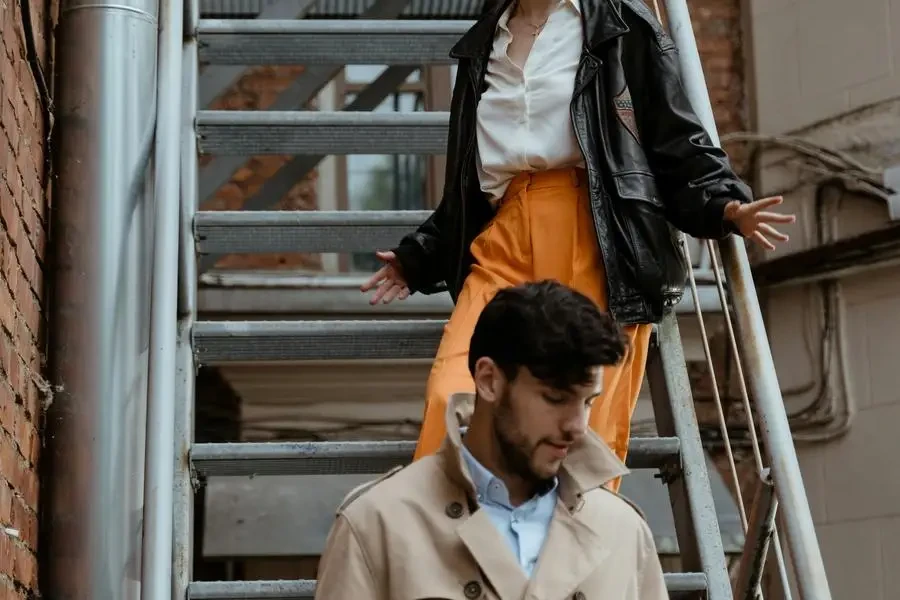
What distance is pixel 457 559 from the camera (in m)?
1.95

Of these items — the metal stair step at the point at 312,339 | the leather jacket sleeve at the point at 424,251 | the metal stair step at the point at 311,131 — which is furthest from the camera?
the metal stair step at the point at 311,131

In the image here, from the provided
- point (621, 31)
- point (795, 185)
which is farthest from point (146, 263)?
point (795, 185)

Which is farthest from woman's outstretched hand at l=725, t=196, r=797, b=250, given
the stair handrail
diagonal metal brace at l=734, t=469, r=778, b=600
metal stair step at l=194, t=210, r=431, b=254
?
metal stair step at l=194, t=210, r=431, b=254

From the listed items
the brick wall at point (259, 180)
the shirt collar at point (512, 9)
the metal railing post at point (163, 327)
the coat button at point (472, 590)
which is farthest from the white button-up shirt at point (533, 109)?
the brick wall at point (259, 180)

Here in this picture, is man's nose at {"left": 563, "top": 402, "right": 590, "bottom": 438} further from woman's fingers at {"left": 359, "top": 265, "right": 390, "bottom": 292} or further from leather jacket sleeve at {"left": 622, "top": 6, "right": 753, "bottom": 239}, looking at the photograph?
woman's fingers at {"left": 359, "top": 265, "right": 390, "bottom": 292}

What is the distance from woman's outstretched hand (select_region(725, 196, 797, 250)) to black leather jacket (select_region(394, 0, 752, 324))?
0.03m

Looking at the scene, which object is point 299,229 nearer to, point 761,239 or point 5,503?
point 5,503

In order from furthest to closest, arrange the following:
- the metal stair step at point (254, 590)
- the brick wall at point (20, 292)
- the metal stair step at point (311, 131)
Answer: the metal stair step at point (311, 131) → the metal stair step at point (254, 590) → the brick wall at point (20, 292)

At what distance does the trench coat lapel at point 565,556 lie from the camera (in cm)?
194

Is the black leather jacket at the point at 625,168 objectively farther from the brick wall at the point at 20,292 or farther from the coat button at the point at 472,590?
the coat button at the point at 472,590

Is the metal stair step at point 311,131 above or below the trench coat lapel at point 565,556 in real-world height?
above

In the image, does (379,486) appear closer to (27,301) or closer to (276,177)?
(27,301)

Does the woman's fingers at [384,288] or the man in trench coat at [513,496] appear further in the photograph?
the woman's fingers at [384,288]

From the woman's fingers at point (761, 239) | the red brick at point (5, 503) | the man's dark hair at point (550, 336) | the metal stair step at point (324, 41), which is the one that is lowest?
the red brick at point (5, 503)
